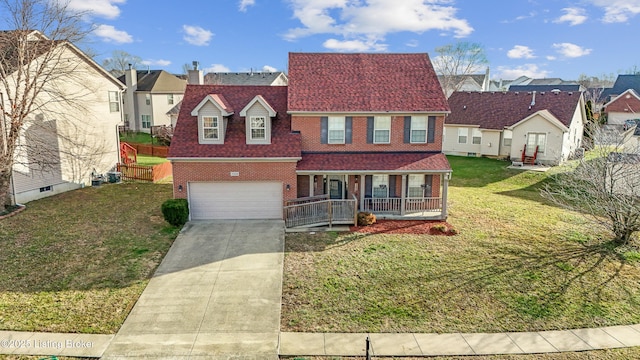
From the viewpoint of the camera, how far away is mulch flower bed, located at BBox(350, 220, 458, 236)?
58.6 feet

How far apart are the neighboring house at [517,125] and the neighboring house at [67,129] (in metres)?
27.9

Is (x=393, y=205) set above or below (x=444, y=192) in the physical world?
below

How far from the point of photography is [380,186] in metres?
20.3

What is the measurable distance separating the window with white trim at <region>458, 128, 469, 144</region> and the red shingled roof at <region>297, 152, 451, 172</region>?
720 inches

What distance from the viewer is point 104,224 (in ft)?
59.6

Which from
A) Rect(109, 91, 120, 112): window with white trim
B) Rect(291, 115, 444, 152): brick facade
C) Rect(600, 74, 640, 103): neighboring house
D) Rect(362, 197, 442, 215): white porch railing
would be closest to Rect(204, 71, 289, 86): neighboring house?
Rect(109, 91, 120, 112): window with white trim

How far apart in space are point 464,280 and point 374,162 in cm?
766

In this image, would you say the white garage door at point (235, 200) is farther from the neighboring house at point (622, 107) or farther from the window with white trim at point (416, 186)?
the neighboring house at point (622, 107)

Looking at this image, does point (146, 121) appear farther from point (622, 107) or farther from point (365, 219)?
point (622, 107)

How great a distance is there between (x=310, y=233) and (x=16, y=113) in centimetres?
1417

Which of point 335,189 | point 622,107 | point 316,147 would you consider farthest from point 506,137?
point 622,107

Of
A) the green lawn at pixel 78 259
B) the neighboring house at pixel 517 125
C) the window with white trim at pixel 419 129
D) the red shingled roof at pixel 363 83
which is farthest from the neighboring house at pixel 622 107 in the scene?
the green lawn at pixel 78 259

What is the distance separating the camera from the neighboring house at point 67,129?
20.4 metres

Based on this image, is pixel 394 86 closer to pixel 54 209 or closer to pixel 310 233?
pixel 310 233
